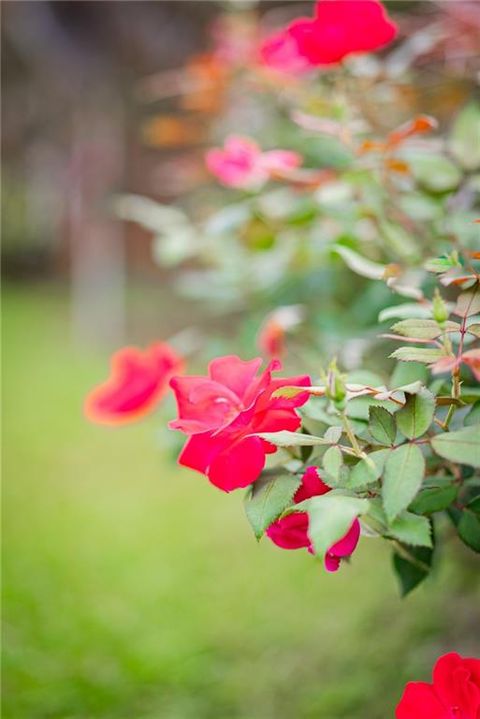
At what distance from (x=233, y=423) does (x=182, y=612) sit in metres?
1.20

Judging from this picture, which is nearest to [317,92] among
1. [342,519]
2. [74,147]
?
[342,519]

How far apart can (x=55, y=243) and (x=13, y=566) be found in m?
6.09

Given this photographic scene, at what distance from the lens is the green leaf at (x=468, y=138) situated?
2.63 ft

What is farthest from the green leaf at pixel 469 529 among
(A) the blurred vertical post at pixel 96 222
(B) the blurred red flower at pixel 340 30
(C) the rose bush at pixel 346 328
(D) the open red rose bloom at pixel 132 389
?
(A) the blurred vertical post at pixel 96 222

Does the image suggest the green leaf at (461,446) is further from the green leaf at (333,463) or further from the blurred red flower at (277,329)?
the blurred red flower at (277,329)

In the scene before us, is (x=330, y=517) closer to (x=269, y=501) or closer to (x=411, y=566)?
(x=269, y=501)

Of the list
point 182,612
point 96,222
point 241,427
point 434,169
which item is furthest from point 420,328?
point 96,222

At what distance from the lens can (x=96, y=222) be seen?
493cm

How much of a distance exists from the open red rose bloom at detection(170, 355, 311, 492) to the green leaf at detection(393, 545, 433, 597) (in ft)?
0.59

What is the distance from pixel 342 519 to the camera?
1.35 ft

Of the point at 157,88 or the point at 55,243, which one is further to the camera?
the point at 55,243

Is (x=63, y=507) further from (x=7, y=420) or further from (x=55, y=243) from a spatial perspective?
(x=55, y=243)

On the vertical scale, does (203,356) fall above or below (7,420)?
above

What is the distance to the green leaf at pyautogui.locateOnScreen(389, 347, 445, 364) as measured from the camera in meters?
0.49
